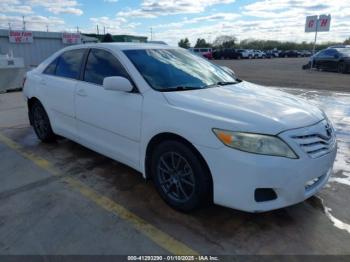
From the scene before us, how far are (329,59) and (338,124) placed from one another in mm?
14884

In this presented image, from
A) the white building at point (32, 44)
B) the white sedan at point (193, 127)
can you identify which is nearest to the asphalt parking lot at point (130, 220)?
the white sedan at point (193, 127)

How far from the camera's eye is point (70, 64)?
441 cm

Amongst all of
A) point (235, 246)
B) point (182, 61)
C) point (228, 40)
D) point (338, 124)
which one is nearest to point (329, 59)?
point (338, 124)

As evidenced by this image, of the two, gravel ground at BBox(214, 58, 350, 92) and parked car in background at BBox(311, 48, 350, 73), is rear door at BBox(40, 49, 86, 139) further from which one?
parked car in background at BBox(311, 48, 350, 73)

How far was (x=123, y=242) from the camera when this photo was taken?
264cm

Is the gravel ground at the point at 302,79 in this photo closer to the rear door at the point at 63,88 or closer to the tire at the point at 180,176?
the rear door at the point at 63,88

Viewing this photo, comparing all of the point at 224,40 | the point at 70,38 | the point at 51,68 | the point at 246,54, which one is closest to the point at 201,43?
the point at 224,40

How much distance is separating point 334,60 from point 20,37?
1970cm

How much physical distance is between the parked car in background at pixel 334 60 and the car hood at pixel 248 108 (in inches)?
695

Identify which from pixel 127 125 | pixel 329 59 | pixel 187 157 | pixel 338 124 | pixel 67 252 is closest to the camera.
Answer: pixel 67 252

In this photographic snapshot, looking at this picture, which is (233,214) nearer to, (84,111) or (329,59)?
(84,111)

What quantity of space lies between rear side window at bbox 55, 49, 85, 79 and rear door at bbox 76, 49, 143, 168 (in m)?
0.23

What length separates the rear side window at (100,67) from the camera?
142 inches

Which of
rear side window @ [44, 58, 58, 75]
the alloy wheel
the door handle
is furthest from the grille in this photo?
rear side window @ [44, 58, 58, 75]
